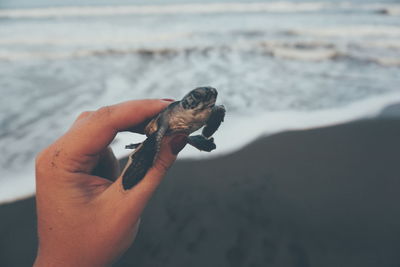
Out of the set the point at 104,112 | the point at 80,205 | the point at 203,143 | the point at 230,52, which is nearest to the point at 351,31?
the point at 230,52

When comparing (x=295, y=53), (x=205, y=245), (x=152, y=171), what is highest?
(x=152, y=171)

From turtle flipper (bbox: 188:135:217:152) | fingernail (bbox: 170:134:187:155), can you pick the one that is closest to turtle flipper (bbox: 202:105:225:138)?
turtle flipper (bbox: 188:135:217:152)

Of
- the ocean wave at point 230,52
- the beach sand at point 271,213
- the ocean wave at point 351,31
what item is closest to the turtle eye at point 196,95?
the beach sand at point 271,213

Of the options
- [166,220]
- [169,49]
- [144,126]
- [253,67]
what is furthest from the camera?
[169,49]

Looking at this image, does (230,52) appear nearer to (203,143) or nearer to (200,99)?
(203,143)

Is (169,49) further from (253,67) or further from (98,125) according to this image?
(98,125)

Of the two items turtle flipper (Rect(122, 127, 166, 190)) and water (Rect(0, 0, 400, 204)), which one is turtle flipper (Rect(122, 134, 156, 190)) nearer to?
turtle flipper (Rect(122, 127, 166, 190))

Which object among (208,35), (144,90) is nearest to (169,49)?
(208,35)
